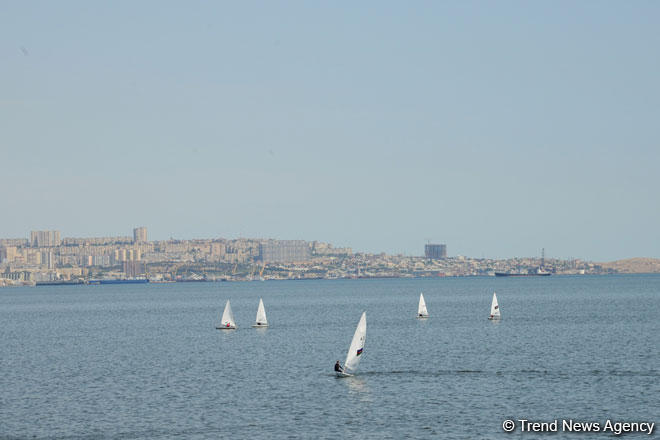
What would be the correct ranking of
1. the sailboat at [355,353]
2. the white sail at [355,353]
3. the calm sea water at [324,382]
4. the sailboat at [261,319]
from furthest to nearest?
the sailboat at [261,319] < the white sail at [355,353] < the sailboat at [355,353] < the calm sea water at [324,382]

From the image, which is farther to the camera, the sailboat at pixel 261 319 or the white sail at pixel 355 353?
the sailboat at pixel 261 319

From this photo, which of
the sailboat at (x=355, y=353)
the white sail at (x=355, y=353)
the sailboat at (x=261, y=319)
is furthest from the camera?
the sailboat at (x=261, y=319)

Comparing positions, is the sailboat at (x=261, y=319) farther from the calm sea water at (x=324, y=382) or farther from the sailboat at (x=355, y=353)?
the sailboat at (x=355, y=353)

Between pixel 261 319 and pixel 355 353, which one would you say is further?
pixel 261 319

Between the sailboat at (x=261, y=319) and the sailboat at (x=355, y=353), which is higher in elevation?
the sailboat at (x=355, y=353)

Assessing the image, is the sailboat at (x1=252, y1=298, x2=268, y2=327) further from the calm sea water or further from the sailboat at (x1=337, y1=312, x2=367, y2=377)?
the sailboat at (x1=337, y1=312, x2=367, y2=377)

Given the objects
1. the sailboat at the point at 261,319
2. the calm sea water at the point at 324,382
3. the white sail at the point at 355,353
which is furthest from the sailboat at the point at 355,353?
the sailboat at the point at 261,319

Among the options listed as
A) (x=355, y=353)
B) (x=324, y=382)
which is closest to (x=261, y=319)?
(x=355, y=353)

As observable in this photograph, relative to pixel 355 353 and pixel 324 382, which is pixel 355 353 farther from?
pixel 324 382

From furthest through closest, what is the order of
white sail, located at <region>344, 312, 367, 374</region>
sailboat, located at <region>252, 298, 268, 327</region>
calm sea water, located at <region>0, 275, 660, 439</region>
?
sailboat, located at <region>252, 298, 268, 327</region>
white sail, located at <region>344, 312, 367, 374</region>
calm sea water, located at <region>0, 275, 660, 439</region>

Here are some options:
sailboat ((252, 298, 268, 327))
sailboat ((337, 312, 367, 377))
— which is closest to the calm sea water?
sailboat ((337, 312, 367, 377))

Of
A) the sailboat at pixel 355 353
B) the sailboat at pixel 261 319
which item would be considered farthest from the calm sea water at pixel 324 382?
the sailboat at pixel 261 319

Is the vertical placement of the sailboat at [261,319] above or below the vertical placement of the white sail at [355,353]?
below

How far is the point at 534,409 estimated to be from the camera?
55.7 meters
